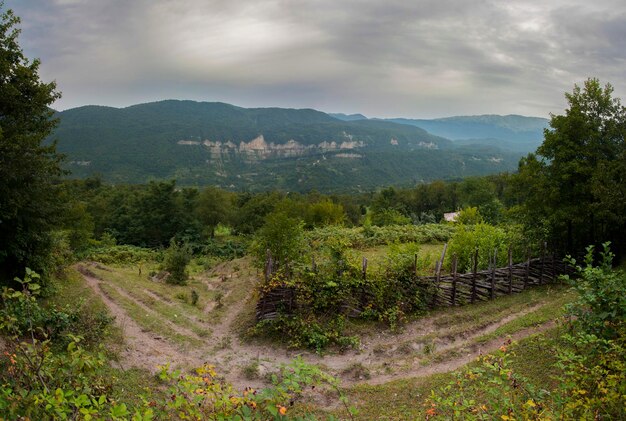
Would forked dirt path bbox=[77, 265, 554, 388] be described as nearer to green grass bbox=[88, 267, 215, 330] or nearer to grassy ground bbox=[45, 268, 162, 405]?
grassy ground bbox=[45, 268, 162, 405]

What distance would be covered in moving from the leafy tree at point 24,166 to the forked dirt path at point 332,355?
119 inches

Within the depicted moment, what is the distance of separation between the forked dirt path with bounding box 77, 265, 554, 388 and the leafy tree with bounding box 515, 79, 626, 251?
3746mm

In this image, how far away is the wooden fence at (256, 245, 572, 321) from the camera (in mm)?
12102

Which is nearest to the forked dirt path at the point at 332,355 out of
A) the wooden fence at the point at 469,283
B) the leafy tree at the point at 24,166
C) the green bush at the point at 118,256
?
the wooden fence at the point at 469,283

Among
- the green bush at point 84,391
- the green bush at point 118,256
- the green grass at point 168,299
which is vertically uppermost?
the green bush at point 84,391

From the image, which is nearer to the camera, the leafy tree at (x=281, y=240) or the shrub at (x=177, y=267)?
the leafy tree at (x=281, y=240)

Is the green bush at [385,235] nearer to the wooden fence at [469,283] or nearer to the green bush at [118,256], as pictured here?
the wooden fence at [469,283]

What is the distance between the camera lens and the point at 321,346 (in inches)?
439

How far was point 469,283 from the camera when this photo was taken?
43.7ft

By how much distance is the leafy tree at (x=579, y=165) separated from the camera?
13.4 m

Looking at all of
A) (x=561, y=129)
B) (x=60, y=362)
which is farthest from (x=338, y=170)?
(x=60, y=362)

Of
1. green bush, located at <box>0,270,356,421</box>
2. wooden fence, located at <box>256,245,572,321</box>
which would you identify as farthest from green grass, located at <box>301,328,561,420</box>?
green bush, located at <box>0,270,356,421</box>

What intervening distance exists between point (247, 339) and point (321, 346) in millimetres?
2331

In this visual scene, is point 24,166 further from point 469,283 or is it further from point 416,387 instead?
point 469,283
